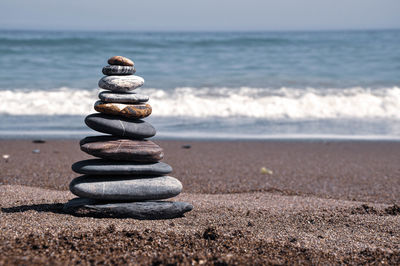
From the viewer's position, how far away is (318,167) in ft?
30.8

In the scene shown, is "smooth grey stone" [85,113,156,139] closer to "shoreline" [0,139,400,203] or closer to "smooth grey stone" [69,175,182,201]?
"smooth grey stone" [69,175,182,201]

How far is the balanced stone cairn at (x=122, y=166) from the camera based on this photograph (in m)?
5.48

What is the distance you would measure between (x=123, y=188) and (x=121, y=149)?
44cm

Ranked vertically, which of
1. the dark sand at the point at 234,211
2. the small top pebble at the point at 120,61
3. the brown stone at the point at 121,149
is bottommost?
the dark sand at the point at 234,211

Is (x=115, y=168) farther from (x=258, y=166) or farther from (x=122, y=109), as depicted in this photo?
(x=258, y=166)

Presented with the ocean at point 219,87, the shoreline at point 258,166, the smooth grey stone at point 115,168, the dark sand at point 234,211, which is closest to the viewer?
the dark sand at point 234,211

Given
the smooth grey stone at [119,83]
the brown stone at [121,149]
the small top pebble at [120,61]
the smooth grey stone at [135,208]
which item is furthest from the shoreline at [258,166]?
the small top pebble at [120,61]

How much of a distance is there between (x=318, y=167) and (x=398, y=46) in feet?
75.0

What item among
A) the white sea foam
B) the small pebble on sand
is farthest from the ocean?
the small pebble on sand

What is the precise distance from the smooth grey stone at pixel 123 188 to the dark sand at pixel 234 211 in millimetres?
291

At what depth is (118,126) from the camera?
18.6 feet

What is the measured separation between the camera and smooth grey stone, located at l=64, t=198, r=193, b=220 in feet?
17.8

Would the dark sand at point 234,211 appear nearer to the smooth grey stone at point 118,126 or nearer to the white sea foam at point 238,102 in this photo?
the smooth grey stone at point 118,126

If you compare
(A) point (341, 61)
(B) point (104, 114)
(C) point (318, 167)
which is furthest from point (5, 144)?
(A) point (341, 61)
